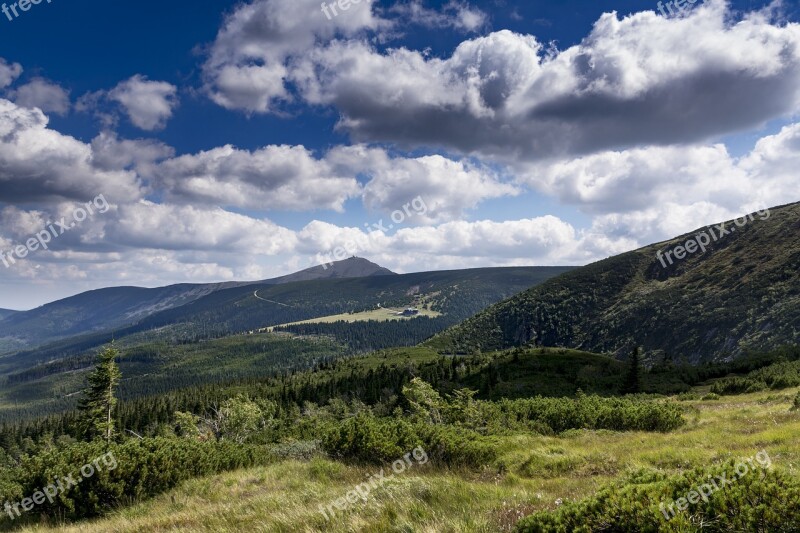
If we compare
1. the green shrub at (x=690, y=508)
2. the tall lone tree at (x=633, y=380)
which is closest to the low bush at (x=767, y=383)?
the tall lone tree at (x=633, y=380)

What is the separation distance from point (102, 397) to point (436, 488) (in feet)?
176

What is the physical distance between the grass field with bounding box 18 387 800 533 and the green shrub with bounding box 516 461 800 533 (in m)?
1.38

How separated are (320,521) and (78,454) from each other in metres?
10.1

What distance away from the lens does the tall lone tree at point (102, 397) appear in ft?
155

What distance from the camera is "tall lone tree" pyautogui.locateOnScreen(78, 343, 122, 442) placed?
155ft

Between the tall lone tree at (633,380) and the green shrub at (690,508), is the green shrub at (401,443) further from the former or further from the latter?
the tall lone tree at (633,380)

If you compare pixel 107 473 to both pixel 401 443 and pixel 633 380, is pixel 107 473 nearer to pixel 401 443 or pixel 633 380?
pixel 401 443

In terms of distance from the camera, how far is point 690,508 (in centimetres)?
544

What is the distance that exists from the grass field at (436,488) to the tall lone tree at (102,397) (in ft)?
137

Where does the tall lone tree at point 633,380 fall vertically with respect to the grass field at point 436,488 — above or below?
below

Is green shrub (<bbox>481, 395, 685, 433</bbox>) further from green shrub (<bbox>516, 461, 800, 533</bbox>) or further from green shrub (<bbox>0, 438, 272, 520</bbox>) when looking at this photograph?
green shrub (<bbox>516, 461, 800, 533</bbox>)

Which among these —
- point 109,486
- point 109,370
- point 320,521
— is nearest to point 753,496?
point 320,521

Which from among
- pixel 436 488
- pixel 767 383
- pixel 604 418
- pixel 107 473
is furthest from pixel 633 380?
→ pixel 107 473

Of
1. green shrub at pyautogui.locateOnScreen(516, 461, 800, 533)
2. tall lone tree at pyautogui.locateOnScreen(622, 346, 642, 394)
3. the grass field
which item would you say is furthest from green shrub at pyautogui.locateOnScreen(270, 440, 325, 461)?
tall lone tree at pyautogui.locateOnScreen(622, 346, 642, 394)
